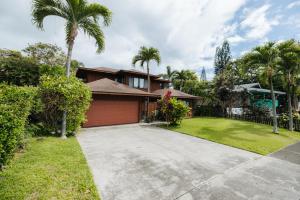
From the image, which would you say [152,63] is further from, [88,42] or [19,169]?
[19,169]

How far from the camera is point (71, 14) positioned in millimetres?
7965

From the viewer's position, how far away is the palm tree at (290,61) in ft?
37.8

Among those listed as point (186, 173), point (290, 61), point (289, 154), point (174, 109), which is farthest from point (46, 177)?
point (290, 61)

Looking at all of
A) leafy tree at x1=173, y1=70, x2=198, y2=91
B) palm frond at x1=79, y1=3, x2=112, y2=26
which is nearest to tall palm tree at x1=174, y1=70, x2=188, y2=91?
leafy tree at x1=173, y1=70, x2=198, y2=91

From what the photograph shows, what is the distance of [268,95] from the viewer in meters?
23.1

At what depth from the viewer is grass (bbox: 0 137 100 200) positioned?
10.4 ft

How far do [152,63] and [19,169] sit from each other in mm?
16909

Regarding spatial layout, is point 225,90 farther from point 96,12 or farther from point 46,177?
point 46,177

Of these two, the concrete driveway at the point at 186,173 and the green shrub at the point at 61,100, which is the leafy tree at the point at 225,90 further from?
the green shrub at the point at 61,100

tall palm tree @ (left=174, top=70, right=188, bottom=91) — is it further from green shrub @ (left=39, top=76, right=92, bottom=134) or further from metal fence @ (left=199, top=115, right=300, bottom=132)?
green shrub @ (left=39, top=76, right=92, bottom=134)

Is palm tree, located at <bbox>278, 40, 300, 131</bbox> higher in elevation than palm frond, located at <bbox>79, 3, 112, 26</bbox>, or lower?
lower

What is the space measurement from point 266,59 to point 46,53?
24.7 m

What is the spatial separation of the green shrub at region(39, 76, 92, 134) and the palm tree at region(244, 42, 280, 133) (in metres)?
12.8

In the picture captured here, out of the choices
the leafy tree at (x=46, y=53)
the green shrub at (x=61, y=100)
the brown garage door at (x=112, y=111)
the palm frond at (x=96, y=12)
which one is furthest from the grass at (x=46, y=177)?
the leafy tree at (x=46, y=53)
